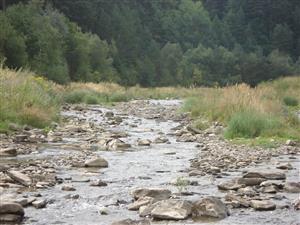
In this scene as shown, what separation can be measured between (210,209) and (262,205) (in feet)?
2.41

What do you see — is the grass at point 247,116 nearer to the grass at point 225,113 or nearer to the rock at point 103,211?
the grass at point 225,113

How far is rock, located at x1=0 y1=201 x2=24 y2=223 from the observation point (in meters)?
5.73

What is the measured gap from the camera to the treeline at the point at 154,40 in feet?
151

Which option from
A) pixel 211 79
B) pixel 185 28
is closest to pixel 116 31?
pixel 211 79

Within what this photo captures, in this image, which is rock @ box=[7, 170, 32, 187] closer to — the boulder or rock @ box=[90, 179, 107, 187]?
rock @ box=[90, 179, 107, 187]

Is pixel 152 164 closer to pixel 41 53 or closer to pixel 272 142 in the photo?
pixel 272 142

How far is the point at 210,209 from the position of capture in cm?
622

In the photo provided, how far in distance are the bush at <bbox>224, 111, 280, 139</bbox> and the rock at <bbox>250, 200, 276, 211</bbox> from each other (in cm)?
742

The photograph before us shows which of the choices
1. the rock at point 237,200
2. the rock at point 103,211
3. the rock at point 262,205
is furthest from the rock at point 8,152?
the rock at point 262,205

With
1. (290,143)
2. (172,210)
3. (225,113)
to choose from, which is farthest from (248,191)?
(225,113)

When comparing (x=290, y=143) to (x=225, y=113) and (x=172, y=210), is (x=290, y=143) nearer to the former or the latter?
(x=225, y=113)

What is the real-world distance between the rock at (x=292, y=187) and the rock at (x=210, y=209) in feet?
5.37

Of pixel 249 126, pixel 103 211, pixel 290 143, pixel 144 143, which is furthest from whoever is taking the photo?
pixel 249 126

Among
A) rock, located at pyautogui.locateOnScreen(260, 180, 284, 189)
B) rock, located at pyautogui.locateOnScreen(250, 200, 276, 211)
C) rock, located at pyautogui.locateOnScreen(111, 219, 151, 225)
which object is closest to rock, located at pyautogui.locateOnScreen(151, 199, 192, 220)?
rock, located at pyautogui.locateOnScreen(111, 219, 151, 225)
